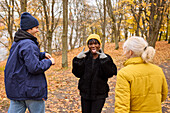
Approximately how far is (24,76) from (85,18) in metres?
27.0

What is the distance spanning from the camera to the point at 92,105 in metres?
2.65

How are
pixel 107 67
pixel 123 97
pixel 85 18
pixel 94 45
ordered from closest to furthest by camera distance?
pixel 123 97, pixel 107 67, pixel 94 45, pixel 85 18

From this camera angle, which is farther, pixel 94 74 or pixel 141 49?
pixel 94 74

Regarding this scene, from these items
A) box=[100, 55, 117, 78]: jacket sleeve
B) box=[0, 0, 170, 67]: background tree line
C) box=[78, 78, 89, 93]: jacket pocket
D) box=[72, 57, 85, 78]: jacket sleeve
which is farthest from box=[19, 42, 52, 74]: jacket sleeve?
box=[0, 0, 170, 67]: background tree line

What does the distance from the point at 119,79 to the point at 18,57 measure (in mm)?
Answer: 1419

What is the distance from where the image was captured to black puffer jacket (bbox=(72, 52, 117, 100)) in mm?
2582

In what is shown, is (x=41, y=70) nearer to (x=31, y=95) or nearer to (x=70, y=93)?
(x=31, y=95)

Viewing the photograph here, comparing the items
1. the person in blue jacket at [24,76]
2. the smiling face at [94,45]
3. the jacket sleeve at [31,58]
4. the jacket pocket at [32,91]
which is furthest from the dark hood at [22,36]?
the smiling face at [94,45]

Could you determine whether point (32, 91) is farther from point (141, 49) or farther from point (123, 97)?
point (141, 49)

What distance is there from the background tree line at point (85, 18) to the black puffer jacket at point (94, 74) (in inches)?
231

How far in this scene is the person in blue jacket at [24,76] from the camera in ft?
6.35

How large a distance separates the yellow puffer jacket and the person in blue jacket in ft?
3.61

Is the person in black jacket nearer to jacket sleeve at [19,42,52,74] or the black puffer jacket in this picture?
the black puffer jacket

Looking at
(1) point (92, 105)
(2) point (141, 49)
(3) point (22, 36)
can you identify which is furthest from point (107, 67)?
(3) point (22, 36)
